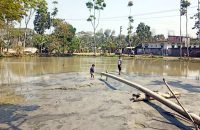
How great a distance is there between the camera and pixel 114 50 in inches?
3939

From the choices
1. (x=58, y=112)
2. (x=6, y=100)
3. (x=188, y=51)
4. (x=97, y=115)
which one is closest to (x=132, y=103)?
(x=97, y=115)

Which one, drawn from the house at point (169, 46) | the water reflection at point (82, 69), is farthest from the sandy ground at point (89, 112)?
the house at point (169, 46)

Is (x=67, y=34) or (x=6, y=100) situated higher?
(x=67, y=34)

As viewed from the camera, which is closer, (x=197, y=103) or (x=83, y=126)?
(x=83, y=126)

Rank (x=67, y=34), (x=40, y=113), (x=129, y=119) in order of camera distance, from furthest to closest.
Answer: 1. (x=67, y=34)
2. (x=40, y=113)
3. (x=129, y=119)

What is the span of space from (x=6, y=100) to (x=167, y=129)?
9.14 m

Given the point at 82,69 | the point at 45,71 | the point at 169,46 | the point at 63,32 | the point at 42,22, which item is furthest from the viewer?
the point at 42,22

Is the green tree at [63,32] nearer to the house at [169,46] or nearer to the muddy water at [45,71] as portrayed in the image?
the house at [169,46]

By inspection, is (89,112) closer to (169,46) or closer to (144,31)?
(169,46)

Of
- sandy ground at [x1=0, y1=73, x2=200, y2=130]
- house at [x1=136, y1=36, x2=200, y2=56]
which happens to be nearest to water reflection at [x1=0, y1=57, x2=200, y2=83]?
sandy ground at [x1=0, y1=73, x2=200, y2=130]

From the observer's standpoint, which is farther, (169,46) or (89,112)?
(169,46)

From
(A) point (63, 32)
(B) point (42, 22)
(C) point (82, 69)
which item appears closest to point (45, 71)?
(C) point (82, 69)

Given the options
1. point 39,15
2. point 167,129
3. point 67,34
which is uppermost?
point 39,15

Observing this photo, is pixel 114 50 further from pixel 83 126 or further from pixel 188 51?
pixel 83 126
